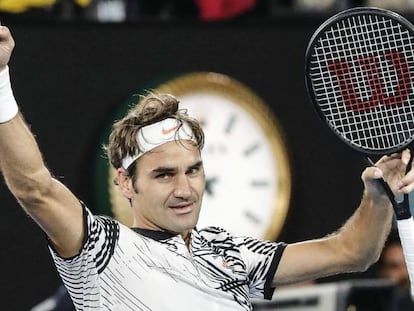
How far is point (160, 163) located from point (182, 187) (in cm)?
11

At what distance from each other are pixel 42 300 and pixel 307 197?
168 centimetres

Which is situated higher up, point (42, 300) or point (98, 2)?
point (98, 2)

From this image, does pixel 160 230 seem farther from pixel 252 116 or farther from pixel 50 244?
pixel 252 116

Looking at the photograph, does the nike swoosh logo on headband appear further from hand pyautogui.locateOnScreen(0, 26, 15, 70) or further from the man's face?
hand pyautogui.locateOnScreen(0, 26, 15, 70)

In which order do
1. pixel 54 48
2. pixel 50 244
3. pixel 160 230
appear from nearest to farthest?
pixel 50 244 < pixel 160 230 < pixel 54 48

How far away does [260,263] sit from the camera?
197 inches

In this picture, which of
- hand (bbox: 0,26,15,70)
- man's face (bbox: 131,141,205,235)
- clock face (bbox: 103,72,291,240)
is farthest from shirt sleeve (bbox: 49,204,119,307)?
clock face (bbox: 103,72,291,240)

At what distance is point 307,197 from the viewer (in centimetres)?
870

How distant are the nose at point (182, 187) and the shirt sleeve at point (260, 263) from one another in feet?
1.25

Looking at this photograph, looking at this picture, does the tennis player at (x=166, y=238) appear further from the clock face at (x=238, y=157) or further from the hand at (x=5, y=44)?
the clock face at (x=238, y=157)

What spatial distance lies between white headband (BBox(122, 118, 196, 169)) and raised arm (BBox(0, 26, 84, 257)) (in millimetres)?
418

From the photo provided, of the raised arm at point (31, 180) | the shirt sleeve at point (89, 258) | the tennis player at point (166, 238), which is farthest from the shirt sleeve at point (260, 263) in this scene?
the raised arm at point (31, 180)

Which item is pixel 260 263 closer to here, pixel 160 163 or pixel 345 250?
pixel 345 250

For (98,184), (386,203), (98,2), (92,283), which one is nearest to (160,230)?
(92,283)
